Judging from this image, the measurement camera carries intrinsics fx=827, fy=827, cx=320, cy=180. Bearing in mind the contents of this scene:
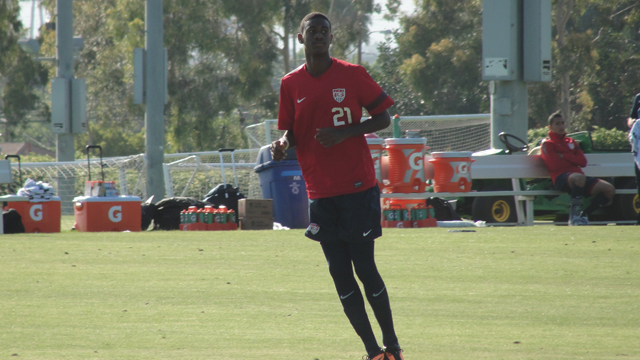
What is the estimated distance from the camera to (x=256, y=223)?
41.5 ft

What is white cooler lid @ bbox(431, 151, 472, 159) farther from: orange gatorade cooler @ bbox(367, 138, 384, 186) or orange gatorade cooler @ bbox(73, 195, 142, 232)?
orange gatorade cooler @ bbox(73, 195, 142, 232)

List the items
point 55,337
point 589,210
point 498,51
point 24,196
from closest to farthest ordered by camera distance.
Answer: point 55,337 < point 589,210 < point 24,196 < point 498,51


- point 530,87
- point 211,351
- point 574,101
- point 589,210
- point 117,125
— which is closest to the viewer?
point 211,351

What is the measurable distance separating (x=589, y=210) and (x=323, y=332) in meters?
7.82

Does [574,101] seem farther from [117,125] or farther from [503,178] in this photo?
[503,178]

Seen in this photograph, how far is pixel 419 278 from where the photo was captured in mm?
6637

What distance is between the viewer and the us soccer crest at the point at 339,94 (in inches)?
160

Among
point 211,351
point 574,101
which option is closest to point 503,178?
point 211,351

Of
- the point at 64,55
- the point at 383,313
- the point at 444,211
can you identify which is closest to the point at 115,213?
the point at 444,211

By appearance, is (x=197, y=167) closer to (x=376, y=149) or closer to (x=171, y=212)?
(x=171, y=212)

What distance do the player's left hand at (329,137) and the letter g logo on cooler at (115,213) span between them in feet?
31.1

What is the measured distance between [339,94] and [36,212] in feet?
32.4

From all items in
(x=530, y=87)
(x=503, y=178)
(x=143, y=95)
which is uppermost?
(x=530, y=87)

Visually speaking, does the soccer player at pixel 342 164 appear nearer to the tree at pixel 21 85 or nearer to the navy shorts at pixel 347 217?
the navy shorts at pixel 347 217
